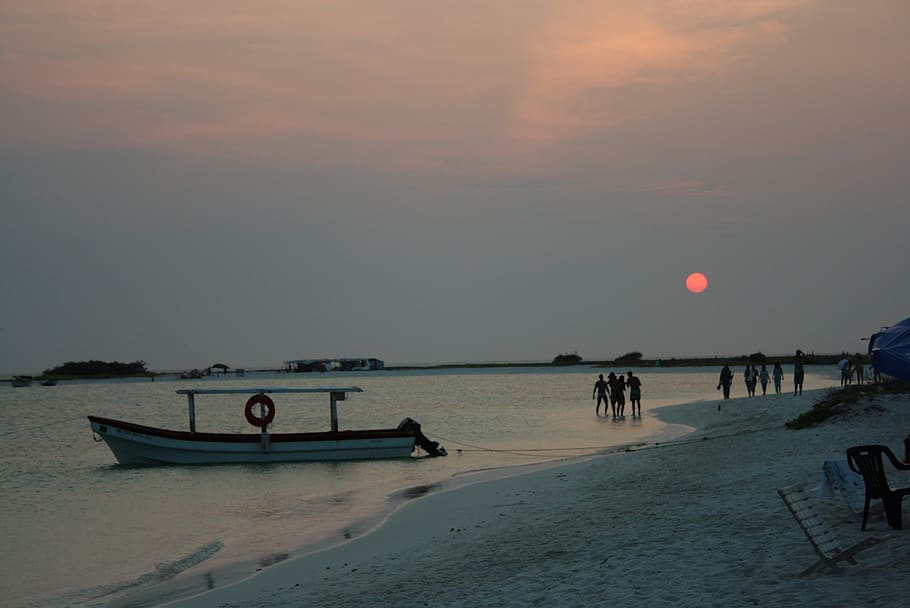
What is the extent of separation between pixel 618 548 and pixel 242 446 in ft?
69.0

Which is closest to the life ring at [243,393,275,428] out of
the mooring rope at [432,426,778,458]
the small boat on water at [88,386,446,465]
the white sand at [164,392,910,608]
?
the small boat on water at [88,386,446,465]

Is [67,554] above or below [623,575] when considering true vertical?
below

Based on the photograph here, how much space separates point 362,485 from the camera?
909 inches

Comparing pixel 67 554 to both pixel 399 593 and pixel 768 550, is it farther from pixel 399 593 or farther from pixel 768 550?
pixel 768 550

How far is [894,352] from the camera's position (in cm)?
999

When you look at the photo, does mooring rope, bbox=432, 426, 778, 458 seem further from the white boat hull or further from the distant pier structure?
the distant pier structure

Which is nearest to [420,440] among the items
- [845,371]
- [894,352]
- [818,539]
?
[894,352]

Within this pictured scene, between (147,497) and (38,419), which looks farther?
(38,419)

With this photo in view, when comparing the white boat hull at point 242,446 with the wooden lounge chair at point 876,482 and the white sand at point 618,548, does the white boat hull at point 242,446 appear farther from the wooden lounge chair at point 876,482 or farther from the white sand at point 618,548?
the wooden lounge chair at point 876,482

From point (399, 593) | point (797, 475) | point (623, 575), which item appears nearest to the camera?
point (623, 575)

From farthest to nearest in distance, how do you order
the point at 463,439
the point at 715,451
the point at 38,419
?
the point at 38,419 < the point at 463,439 < the point at 715,451

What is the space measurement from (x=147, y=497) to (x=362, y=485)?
17.8ft

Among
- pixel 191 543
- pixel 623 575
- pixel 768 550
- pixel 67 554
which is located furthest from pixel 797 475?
pixel 67 554

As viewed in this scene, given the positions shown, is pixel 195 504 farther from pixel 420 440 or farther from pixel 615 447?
pixel 615 447
